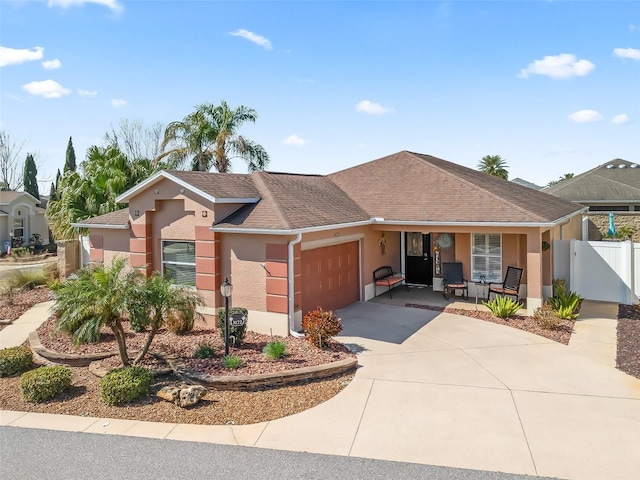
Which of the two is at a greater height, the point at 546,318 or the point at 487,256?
the point at 487,256

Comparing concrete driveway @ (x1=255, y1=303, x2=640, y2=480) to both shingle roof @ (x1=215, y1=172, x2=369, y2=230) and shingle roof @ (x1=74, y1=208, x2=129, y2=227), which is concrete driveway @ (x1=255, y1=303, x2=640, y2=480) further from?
shingle roof @ (x1=74, y1=208, x2=129, y2=227)

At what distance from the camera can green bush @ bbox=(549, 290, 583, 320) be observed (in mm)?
12570

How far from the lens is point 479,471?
5402mm

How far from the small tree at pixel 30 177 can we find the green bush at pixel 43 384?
49081mm

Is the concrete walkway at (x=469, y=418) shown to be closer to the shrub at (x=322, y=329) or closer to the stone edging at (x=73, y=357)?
the shrub at (x=322, y=329)

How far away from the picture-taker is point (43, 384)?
7.89 m

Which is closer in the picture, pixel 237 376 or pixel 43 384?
pixel 43 384

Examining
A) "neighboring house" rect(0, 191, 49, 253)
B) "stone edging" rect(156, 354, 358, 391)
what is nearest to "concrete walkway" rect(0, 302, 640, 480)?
"stone edging" rect(156, 354, 358, 391)

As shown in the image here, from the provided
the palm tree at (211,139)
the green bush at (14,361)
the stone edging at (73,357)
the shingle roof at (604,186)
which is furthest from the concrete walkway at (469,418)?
the shingle roof at (604,186)

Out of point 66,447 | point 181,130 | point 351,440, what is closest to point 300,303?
point 351,440

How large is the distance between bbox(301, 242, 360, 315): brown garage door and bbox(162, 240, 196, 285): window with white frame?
340 centimetres

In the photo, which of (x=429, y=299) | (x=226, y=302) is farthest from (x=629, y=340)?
(x=226, y=302)

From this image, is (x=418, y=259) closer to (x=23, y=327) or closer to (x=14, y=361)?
(x=14, y=361)

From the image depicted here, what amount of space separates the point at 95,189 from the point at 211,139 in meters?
8.85
